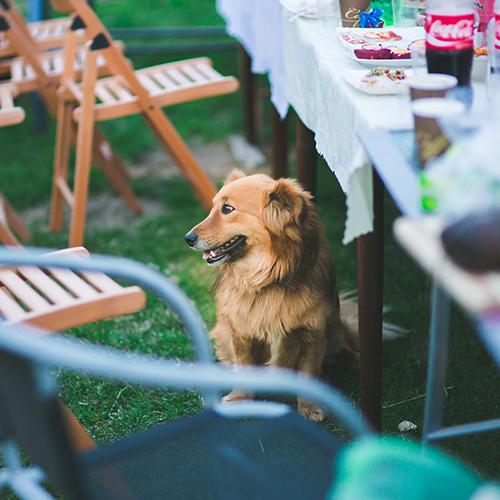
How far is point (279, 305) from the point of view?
8.39 feet

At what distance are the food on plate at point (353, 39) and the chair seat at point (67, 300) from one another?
973mm

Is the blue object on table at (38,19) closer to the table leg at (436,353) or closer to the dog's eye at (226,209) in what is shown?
the dog's eye at (226,209)

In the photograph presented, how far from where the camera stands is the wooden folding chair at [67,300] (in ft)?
5.73

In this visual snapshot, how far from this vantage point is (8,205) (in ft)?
12.9

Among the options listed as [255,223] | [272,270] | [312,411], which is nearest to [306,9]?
[255,223]

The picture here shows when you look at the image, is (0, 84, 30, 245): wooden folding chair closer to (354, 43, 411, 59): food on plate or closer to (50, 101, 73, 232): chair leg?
A: (50, 101, 73, 232): chair leg

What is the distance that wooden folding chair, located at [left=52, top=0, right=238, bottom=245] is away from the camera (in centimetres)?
349

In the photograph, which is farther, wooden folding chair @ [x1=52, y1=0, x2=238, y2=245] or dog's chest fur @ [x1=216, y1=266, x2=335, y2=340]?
wooden folding chair @ [x1=52, y1=0, x2=238, y2=245]

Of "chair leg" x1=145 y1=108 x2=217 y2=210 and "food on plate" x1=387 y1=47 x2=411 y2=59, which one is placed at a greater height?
"food on plate" x1=387 y1=47 x2=411 y2=59

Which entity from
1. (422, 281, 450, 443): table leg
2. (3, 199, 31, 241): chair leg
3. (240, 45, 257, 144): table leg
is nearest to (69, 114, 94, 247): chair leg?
(3, 199, 31, 241): chair leg

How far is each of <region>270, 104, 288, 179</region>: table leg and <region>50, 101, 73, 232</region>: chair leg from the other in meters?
0.92

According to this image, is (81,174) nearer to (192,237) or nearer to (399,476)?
(192,237)

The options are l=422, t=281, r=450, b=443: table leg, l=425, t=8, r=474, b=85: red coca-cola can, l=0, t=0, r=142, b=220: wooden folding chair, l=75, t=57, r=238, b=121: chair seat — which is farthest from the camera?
l=0, t=0, r=142, b=220: wooden folding chair

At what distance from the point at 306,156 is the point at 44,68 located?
1.59 m
